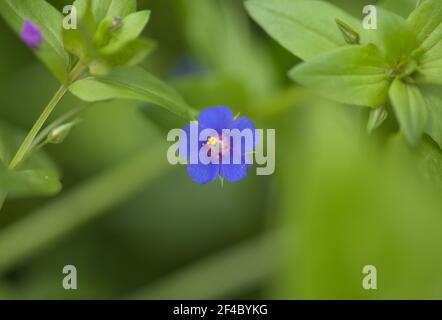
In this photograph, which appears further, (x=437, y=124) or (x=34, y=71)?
(x=34, y=71)

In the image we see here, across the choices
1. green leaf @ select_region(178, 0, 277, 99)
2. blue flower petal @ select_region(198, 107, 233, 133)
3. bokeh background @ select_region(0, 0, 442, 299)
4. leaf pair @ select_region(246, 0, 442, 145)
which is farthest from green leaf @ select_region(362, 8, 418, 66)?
green leaf @ select_region(178, 0, 277, 99)

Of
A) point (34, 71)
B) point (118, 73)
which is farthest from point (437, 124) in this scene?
point (34, 71)

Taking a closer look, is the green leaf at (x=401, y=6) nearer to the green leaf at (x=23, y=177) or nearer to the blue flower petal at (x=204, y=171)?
the blue flower petal at (x=204, y=171)

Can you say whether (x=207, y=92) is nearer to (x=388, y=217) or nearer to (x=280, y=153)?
(x=280, y=153)

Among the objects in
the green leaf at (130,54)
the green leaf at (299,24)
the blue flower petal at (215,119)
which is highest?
the green leaf at (299,24)

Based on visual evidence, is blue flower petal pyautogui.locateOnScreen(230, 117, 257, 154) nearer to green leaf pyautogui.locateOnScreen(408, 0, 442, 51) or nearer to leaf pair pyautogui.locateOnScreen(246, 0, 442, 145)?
leaf pair pyautogui.locateOnScreen(246, 0, 442, 145)

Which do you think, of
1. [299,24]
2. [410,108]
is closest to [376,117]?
[410,108]

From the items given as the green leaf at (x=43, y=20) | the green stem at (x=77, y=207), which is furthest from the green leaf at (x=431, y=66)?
the green stem at (x=77, y=207)
